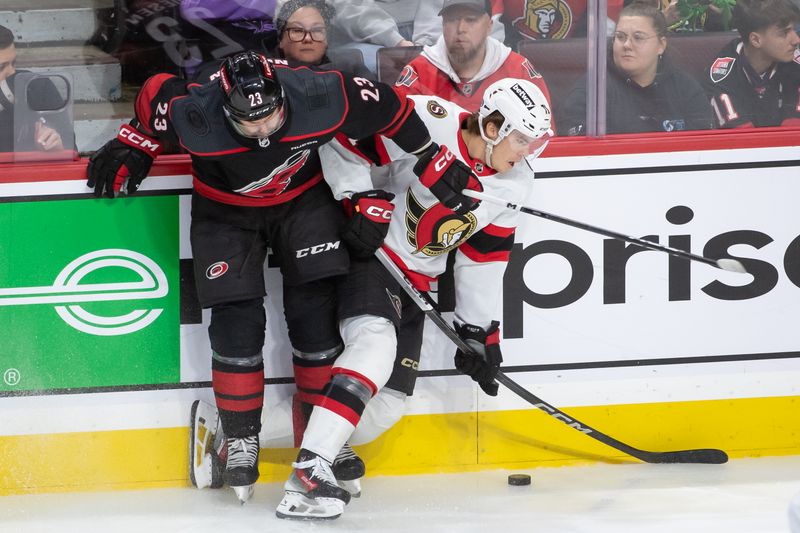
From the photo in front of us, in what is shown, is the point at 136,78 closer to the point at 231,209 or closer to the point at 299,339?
the point at 231,209

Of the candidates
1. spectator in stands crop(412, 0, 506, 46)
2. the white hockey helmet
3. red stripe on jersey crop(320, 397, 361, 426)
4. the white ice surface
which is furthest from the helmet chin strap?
the white ice surface

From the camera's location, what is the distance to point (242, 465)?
2953mm

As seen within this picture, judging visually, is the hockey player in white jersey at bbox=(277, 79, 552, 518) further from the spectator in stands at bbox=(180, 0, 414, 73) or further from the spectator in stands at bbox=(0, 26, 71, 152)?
the spectator in stands at bbox=(0, 26, 71, 152)

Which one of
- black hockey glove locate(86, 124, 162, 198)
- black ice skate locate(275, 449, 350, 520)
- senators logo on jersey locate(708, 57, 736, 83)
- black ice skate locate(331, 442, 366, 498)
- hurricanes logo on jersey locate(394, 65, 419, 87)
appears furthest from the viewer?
senators logo on jersey locate(708, 57, 736, 83)

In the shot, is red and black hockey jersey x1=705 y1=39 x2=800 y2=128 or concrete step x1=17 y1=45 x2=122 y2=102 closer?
concrete step x1=17 y1=45 x2=122 y2=102

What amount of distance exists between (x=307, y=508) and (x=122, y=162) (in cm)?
105

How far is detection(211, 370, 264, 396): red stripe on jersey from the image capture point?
9.61 feet

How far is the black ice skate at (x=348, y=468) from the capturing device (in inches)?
119

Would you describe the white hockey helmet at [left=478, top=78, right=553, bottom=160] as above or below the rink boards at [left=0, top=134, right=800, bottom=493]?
above

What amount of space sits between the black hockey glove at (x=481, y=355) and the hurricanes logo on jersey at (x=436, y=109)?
0.60m

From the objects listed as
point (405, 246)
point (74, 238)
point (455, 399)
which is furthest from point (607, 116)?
point (74, 238)

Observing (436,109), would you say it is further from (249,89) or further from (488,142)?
(249,89)

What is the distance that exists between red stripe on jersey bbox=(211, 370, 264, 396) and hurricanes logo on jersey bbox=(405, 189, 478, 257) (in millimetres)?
572

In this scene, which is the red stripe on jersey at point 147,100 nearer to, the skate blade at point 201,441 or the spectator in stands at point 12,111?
the spectator in stands at point 12,111
